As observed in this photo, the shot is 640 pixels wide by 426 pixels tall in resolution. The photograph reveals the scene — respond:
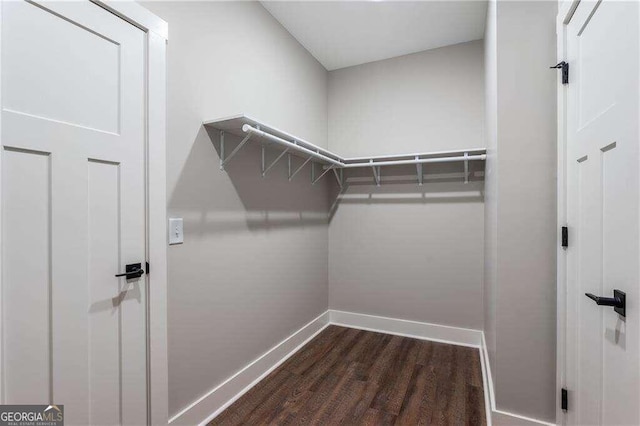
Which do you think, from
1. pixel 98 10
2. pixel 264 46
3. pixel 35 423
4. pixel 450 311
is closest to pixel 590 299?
pixel 450 311

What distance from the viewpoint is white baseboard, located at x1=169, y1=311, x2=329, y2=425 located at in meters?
1.61

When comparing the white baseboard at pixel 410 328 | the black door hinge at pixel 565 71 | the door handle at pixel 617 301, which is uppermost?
the black door hinge at pixel 565 71

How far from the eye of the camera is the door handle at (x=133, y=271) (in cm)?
131

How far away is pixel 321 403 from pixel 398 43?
9.82 ft

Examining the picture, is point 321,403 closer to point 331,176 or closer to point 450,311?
point 450,311

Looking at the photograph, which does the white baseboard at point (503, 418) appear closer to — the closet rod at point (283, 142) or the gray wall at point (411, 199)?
the gray wall at point (411, 199)

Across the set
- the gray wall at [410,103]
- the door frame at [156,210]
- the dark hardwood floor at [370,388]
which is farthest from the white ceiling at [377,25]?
the dark hardwood floor at [370,388]

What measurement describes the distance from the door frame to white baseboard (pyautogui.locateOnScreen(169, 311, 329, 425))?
0.17m

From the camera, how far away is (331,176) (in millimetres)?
3188

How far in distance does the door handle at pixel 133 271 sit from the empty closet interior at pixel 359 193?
17cm

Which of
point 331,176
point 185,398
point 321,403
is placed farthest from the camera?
point 331,176

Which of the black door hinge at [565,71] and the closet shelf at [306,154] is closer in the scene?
the black door hinge at [565,71]

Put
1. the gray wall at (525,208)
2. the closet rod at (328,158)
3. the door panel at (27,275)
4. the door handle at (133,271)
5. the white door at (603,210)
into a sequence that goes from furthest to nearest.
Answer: the closet rod at (328,158) → the gray wall at (525,208) → the door handle at (133,271) → the door panel at (27,275) → the white door at (603,210)

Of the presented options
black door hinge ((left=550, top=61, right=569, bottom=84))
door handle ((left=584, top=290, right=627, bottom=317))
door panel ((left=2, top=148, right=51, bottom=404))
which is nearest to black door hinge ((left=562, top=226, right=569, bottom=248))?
door handle ((left=584, top=290, right=627, bottom=317))
